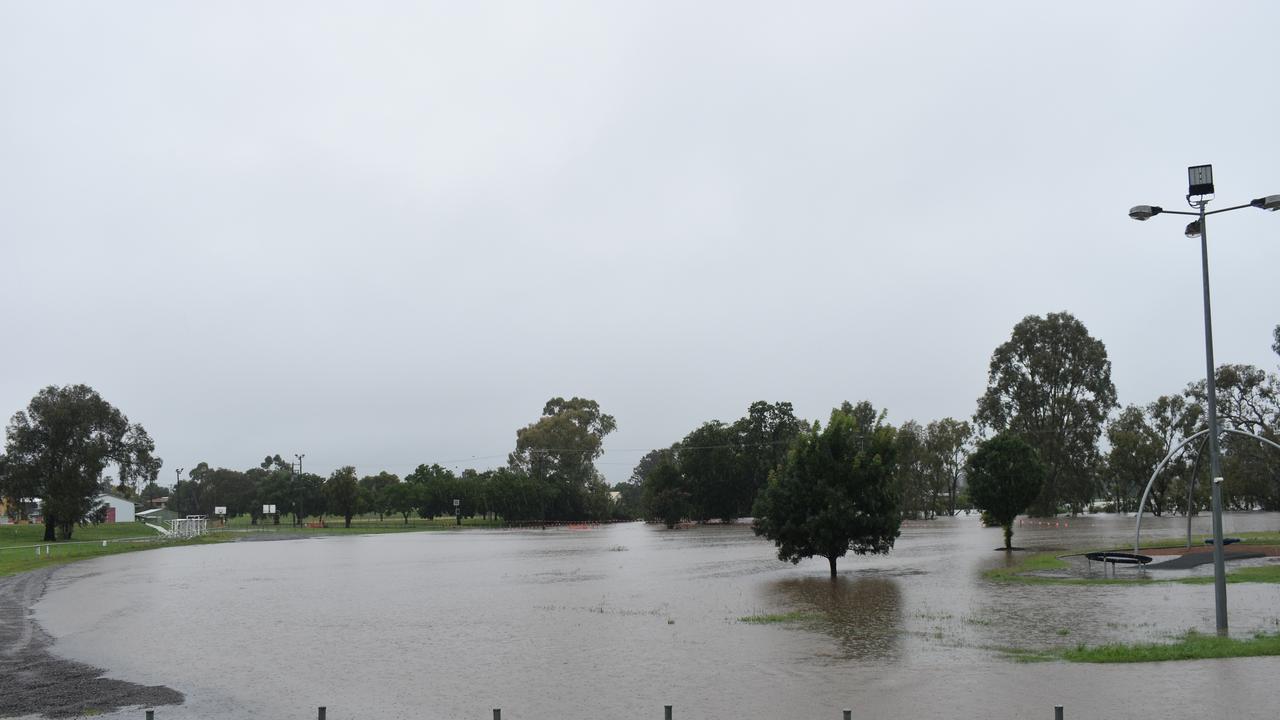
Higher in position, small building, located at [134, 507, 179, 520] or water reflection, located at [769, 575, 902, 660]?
water reflection, located at [769, 575, 902, 660]

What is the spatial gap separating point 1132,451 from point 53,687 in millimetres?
99263

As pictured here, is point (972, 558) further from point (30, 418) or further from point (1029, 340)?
point (30, 418)

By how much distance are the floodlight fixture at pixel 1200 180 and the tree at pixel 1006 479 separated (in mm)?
25857

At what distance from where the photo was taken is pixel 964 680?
1168cm

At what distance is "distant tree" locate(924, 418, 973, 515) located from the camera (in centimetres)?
10906

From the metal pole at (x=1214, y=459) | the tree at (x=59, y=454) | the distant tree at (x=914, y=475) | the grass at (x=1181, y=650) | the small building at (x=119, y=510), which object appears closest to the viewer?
the grass at (x=1181, y=650)

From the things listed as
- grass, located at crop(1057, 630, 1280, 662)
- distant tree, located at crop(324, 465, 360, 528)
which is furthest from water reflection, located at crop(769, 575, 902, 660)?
distant tree, located at crop(324, 465, 360, 528)

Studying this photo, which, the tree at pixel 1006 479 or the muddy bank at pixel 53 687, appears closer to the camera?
the muddy bank at pixel 53 687

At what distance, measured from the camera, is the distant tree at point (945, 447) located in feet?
358

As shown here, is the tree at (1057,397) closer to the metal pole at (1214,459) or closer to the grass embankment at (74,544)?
the grass embankment at (74,544)

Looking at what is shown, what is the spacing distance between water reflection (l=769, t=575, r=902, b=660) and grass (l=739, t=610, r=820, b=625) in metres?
0.13

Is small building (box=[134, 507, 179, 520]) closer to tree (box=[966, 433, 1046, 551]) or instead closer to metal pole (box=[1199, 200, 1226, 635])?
tree (box=[966, 433, 1046, 551])

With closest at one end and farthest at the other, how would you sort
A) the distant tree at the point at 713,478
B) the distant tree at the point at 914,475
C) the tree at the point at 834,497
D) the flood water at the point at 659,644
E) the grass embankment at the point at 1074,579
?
the flood water at the point at 659,644
the grass embankment at the point at 1074,579
the tree at the point at 834,497
the distant tree at the point at 713,478
the distant tree at the point at 914,475

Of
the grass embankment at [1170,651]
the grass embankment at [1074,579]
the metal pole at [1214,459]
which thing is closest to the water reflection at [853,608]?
the grass embankment at [1170,651]
